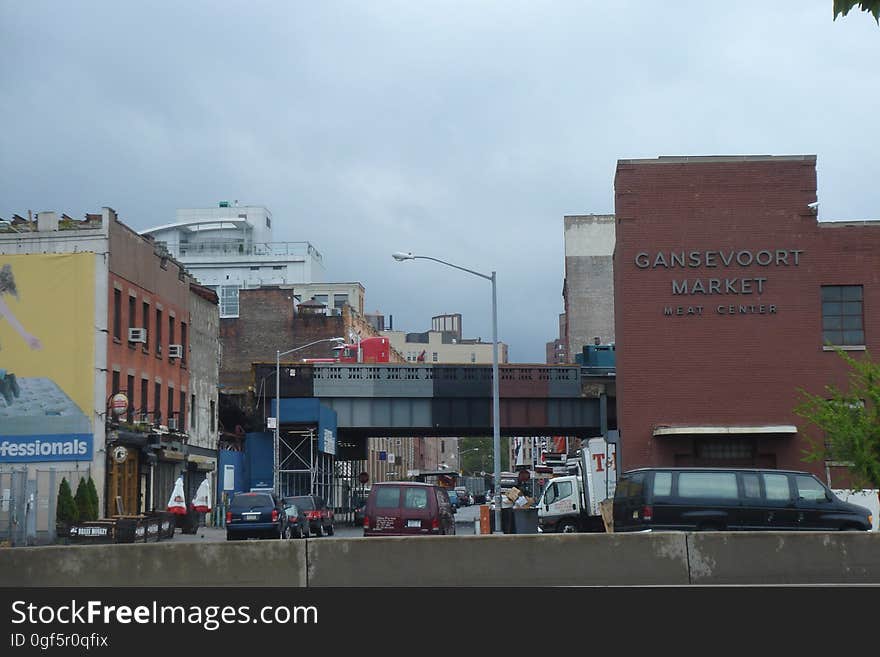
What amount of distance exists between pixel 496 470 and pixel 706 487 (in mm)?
13639

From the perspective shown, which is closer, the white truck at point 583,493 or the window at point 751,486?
the window at point 751,486

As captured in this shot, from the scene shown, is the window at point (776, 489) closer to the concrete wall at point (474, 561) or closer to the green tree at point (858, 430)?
the green tree at point (858, 430)

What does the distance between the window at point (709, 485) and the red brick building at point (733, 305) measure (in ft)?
59.6

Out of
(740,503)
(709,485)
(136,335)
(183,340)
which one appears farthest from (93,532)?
(740,503)

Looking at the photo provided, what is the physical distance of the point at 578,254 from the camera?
4053 inches

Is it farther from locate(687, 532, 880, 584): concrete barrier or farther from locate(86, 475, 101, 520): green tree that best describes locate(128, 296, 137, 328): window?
locate(687, 532, 880, 584): concrete barrier

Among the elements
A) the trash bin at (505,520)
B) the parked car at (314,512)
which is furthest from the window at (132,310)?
the trash bin at (505,520)

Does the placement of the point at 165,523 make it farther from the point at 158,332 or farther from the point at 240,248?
the point at 240,248

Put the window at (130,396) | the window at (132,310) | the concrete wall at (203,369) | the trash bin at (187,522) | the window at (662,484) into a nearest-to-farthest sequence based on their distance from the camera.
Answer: the window at (662,484) → the window at (130,396) → the window at (132,310) → the trash bin at (187,522) → the concrete wall at (203,369)

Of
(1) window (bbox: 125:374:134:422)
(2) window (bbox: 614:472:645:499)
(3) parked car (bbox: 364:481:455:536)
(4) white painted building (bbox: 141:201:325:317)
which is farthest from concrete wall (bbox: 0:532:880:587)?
(4) white painted building (bbox: 141:201:325:317)

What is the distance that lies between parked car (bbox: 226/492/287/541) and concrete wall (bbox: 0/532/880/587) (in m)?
23.9

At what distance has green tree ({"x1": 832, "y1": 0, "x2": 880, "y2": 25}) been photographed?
→ 9734 millimetres

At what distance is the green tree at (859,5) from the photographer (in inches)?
383

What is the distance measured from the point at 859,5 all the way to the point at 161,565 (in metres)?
12.1
